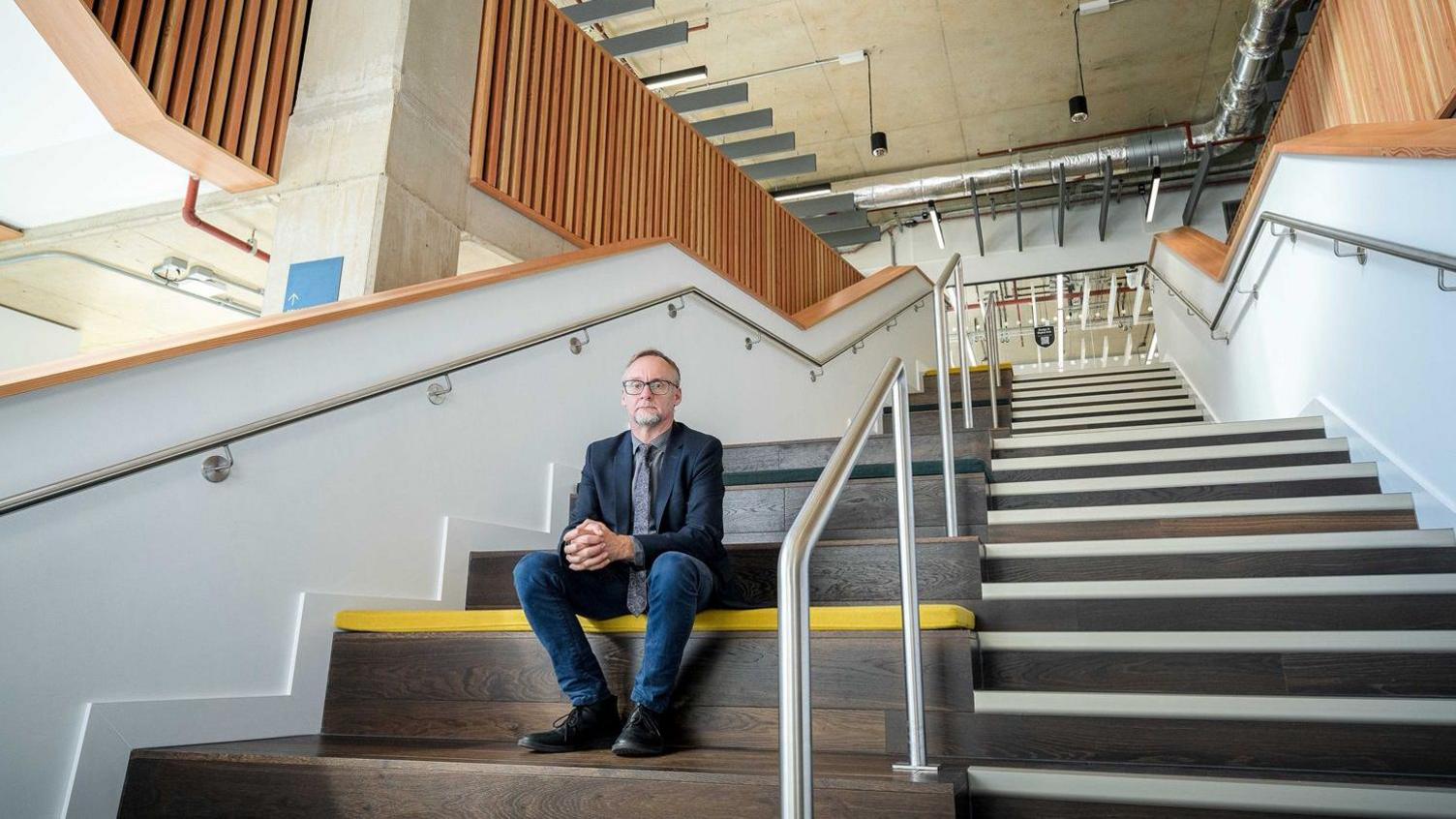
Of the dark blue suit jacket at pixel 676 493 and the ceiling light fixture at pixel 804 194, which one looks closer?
the dark blue suit jacket at pixel 676 493

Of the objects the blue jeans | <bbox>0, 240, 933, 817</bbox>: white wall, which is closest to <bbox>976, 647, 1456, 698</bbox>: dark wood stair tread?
the blue jeans

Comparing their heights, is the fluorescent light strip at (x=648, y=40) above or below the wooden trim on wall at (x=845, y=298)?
above

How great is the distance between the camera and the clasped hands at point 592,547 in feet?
6.07

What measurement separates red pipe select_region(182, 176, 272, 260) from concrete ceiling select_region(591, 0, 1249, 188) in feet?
9.27

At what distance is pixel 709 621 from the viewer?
1.94 meters

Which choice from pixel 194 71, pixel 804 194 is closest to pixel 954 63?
pixel 804 194

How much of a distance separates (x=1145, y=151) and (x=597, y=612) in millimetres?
7436

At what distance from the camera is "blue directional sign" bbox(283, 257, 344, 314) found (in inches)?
120

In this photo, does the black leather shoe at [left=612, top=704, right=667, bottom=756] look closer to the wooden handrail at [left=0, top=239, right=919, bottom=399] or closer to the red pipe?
the wooden handrail at [left=0, top=239, right=919, bottom=399]

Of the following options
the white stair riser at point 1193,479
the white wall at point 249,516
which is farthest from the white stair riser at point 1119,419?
the white wall at point 249,516

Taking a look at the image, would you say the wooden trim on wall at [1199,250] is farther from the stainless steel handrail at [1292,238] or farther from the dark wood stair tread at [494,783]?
the dark wood stair tread at [494,783]

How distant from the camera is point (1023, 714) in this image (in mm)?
1737

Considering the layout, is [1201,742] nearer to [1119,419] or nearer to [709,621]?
[709,621]

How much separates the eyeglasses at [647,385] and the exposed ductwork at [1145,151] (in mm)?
5348
